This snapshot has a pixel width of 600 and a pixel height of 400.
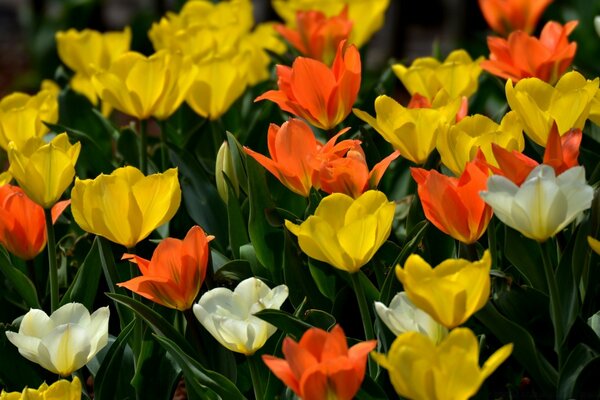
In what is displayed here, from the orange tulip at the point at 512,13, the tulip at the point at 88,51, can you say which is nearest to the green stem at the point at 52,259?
the tulip at the point at 88,51

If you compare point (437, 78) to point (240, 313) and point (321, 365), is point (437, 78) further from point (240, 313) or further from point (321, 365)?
point (321, 365)

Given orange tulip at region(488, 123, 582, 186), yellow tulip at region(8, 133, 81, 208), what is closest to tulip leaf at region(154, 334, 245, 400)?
yellow tulip at region(8, 133, 81, 208)

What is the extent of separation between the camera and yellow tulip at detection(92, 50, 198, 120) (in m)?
2.19

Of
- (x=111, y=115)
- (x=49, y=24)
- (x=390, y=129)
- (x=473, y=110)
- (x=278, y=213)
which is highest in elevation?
(x=390, y=129)

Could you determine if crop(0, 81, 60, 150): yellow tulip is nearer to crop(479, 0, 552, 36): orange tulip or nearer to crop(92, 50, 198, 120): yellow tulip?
crop(92, 50, 198, 120): yellow tulip

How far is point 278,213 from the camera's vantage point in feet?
6.23

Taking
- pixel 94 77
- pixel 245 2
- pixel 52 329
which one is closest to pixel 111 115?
pixel 245 2

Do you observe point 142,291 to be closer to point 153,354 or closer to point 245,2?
point 153,354

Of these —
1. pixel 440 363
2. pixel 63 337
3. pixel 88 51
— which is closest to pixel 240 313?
pixel 63 337

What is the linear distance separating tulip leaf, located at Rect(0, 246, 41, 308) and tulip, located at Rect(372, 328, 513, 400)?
0.82 metres

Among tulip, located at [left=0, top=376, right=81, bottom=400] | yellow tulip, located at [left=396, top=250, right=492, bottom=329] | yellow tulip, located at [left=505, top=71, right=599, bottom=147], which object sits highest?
yellow tulip, located at [left=505, top=71, right=599, bottom=147]

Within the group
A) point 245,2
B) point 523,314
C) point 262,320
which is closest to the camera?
point 262,320

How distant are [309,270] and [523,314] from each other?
1.15 feet

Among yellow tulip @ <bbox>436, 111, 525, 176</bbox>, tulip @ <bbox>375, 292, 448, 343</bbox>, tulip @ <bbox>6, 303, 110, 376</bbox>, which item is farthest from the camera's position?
yellow tulip @ <bbox>436, 111, 525, 176</bbox>
